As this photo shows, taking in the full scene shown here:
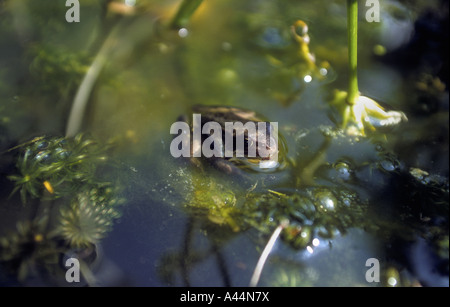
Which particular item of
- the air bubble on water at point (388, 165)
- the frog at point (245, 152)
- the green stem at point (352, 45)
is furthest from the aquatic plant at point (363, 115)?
the frog at point (245, 152)

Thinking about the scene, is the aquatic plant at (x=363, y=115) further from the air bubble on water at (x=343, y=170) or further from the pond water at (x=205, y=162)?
the air bubble on water at (x=343, y=170)

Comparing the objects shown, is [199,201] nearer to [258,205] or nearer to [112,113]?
[258,205]

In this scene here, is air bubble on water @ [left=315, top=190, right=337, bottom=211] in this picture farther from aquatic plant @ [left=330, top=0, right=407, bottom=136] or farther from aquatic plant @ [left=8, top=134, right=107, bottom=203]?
aquatic plant @ [left=8, top=134, right=107, bottom=203]

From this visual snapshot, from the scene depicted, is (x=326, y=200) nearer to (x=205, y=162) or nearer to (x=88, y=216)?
(x=205, y=162)

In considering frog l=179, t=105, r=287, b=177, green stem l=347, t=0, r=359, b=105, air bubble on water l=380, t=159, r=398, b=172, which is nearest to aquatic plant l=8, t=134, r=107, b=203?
frog l=179, t=105, r=287, b=177

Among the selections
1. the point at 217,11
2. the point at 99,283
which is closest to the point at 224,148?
the point at 99,283
